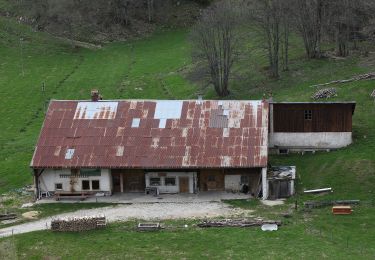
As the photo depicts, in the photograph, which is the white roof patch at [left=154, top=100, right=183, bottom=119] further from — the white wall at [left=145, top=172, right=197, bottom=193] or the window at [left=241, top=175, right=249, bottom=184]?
the window at [left=241, top=175, right=249, bottom=184]

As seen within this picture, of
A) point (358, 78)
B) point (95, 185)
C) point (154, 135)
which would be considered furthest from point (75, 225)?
point (358, 78)

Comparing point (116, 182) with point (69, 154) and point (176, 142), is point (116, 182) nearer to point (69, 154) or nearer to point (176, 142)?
point (69, 154)

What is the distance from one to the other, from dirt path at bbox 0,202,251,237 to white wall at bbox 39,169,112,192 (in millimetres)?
3079

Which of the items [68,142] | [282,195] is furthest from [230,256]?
[68,142]

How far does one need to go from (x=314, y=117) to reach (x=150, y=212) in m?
16.7

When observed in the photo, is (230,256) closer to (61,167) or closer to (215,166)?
(215,166)

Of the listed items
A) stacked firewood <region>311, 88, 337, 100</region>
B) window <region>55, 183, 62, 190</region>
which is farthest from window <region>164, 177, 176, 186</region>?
stacked firewood <region>311, 88, 337, 100</region>

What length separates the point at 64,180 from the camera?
169 feet

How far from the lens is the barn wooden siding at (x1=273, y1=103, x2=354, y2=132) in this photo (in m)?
54.4

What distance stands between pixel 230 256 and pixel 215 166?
11.3m

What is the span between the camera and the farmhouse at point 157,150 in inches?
1978

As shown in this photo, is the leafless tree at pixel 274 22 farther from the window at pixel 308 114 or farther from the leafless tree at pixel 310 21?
the window at pixel 308 114

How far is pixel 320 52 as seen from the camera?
257 feet

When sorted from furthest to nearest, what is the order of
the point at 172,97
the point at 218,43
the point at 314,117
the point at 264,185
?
1. the point at 172,97
2. the point at 218,43
3. the point at 314,117
4. the point at 264,185
